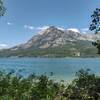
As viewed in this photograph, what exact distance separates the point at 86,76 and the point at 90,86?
5.21 ft

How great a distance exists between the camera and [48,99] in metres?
15.9

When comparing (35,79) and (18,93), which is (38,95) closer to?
(18,93)

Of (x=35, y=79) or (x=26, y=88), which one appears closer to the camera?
(x=26, y=88)

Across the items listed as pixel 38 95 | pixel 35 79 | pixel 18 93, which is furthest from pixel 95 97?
pixel 35 79

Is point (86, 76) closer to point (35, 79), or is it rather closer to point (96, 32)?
point (96, 32)

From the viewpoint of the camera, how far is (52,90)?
18875 millimetres

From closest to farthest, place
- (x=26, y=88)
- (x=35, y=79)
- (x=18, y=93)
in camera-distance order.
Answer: (x=18, y=93) → (x=26, y=88) → (x=35, y=79)

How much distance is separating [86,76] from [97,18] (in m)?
3.90

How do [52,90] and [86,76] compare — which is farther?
[86,76]

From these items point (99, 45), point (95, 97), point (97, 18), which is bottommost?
point (95, 97)

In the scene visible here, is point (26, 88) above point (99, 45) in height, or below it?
below

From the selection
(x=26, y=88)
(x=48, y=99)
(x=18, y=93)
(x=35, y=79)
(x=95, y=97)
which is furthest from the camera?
(x=35, y=79)

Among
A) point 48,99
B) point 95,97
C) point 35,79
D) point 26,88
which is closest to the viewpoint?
point 48,99

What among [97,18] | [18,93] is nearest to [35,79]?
[18,93]
